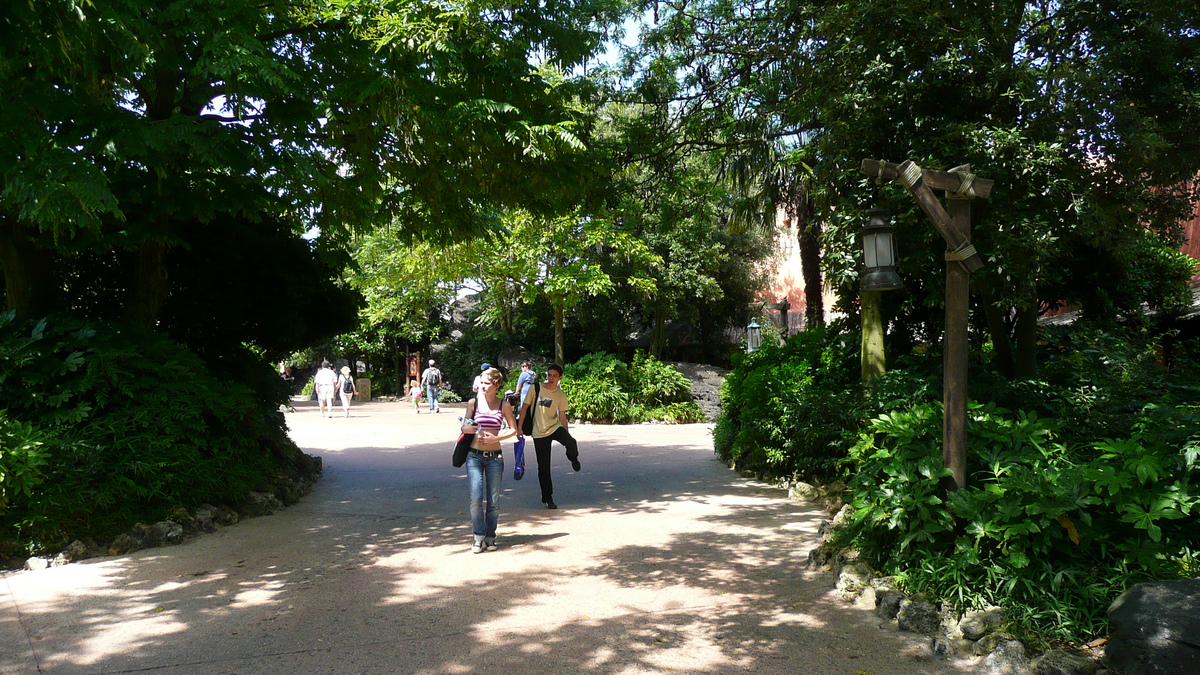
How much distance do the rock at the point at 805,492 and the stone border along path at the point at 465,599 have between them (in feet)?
0.64

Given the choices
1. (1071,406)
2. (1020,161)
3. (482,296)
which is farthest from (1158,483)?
(482,296)

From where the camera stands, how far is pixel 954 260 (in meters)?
5.45

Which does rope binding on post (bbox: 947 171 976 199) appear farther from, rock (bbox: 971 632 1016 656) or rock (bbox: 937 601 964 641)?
rock (bbox: 971 632 1016 656)

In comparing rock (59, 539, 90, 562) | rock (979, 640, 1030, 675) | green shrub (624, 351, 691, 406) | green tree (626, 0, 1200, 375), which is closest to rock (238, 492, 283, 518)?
rock (59, 539, 90, 562)

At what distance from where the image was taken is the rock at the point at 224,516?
27.1 ft

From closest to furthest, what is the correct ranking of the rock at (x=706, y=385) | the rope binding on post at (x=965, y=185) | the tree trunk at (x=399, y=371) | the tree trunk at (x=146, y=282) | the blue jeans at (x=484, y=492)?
1. the rope binding on post at (x=965, y=185)
2. the blue jeans at (x=484, y=492)
3. the tree trunk at (x=146, y=282)
4. the rock at (x=706, y=385)
5. the tree trunk at (x=399, y=371)

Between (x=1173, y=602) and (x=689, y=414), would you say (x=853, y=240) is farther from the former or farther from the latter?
(x=689, y=414)

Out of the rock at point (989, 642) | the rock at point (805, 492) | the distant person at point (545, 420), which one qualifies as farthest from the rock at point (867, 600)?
the distant person at point (545, 420)

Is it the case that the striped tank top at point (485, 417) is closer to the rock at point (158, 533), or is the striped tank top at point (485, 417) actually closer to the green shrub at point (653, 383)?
the rock at point (158, 533)

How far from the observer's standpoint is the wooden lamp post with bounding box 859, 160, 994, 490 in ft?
17.2

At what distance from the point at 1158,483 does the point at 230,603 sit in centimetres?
572

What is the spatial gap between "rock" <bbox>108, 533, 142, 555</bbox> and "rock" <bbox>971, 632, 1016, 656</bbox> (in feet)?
21.7

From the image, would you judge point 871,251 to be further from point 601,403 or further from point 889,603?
point 601,403

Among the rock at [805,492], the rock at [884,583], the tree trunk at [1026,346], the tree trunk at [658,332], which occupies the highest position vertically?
the tree trunk at [658,332]
